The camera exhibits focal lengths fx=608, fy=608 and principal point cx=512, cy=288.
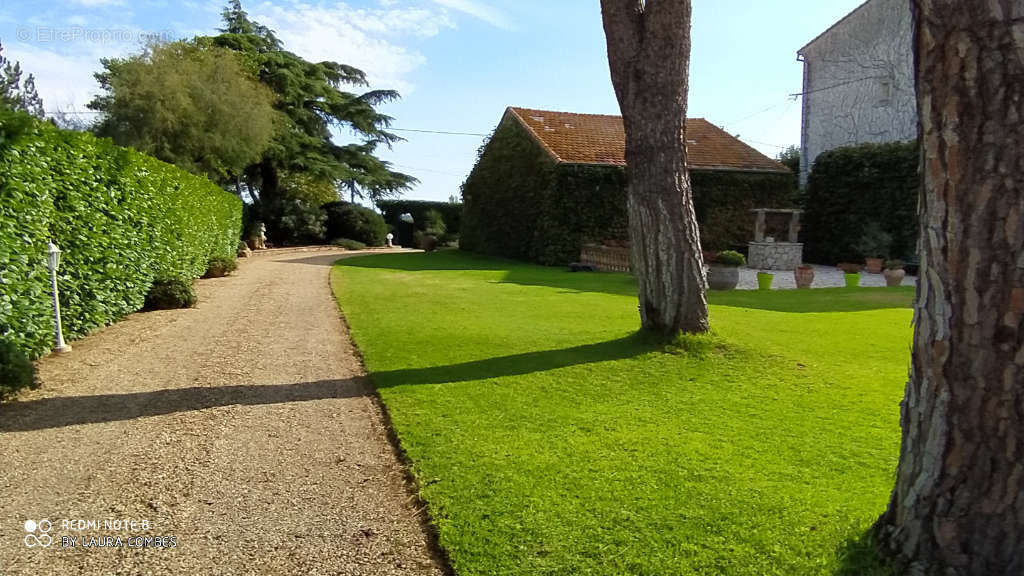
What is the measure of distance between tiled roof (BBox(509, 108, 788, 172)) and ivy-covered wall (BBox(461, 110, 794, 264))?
1.19ft

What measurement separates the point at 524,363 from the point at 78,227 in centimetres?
502

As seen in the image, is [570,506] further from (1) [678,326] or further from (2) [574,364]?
(1) [678,326]

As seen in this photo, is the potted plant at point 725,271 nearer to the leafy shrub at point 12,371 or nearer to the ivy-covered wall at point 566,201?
the ivy-covered wall at point 566,201

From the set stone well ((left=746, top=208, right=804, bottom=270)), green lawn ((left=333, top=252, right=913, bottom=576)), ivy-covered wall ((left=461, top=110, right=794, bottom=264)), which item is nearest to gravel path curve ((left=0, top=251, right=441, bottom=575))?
green lawn ((left=333, top=252, right=913, bottom=576))

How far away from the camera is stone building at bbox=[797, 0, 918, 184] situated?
19641 mm

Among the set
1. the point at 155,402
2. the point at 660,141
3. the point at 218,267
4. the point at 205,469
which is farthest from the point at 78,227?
the point at 218,267

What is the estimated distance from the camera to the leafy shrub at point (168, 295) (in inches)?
372

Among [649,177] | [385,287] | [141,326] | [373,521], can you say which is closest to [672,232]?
[649,177]

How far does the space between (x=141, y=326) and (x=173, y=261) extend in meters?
2.73

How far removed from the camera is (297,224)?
99.5ft

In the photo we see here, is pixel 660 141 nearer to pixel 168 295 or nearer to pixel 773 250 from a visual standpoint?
pixel 168 295

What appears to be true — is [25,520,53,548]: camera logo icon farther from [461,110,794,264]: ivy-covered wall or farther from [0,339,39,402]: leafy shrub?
[461,110,794,264]: ivy-covered wall

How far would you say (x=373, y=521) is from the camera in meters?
2.95

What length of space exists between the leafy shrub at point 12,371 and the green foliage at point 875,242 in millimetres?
21122
